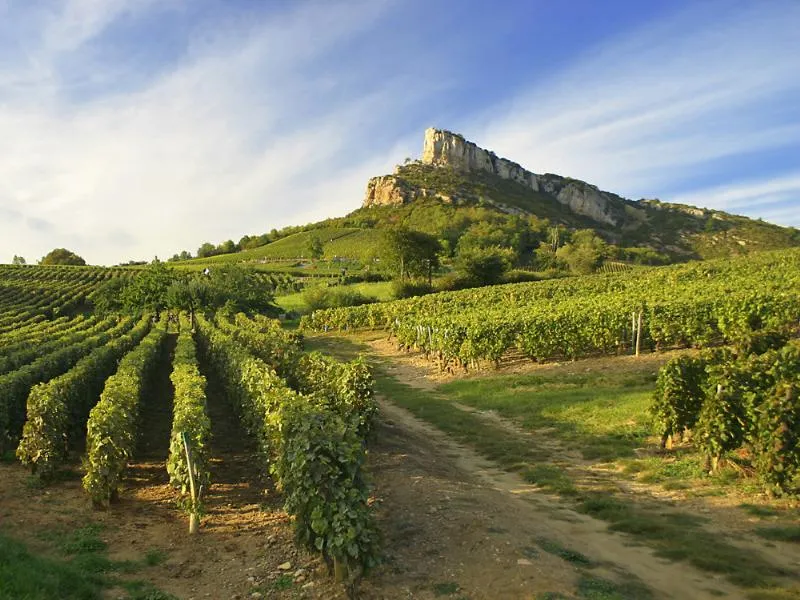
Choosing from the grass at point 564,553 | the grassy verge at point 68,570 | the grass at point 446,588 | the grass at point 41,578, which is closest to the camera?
the grass at point 41,578

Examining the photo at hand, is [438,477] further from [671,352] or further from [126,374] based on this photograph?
[671,352]

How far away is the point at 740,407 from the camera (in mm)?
9664

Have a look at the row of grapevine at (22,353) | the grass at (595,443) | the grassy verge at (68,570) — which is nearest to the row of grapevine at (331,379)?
the grass at (595,443)

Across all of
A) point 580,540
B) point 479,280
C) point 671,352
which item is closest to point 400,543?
point 580,540

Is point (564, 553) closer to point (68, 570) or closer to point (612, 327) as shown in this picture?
point (68, 570)

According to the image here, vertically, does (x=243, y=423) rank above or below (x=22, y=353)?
below

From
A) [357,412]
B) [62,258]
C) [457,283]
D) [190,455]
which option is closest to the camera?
[190,455]

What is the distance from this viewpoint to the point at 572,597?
610 cm

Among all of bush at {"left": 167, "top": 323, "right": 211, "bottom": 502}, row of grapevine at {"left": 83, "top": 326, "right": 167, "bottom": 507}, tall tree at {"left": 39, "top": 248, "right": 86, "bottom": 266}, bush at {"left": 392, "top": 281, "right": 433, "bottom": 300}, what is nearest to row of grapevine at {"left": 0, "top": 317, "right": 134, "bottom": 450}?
row of grapevine at {"left": 83, "top": 326, "right": 167, "bottom": 507}

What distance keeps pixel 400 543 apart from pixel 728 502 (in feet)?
19.7

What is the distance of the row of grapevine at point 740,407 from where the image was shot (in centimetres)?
851

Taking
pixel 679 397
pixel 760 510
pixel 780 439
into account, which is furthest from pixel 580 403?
pixel 780 439

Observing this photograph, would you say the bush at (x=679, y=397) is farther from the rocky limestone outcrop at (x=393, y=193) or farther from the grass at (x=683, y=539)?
the rocky limestone outcrop at (x=393, y=193)

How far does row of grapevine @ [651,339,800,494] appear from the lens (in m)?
8.51
